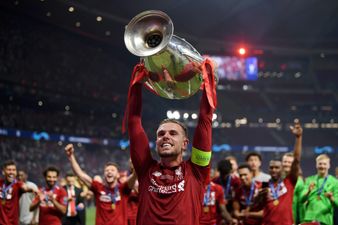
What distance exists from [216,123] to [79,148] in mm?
11495

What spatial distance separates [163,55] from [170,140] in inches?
20.8

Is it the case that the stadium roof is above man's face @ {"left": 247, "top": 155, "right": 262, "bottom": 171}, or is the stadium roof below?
above

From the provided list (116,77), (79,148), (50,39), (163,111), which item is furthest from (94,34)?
(163,111)

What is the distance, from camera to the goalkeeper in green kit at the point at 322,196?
742 cm

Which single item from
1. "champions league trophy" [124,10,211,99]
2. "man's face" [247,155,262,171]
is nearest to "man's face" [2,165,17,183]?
"man's face" [247,155,262,171]

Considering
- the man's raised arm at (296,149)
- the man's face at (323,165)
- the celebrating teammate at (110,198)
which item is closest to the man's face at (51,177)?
the celebrating teammate at (110,198)

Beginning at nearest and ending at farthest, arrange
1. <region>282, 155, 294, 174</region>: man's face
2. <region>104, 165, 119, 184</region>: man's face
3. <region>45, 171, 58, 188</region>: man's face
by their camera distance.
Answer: <region>282, 155, 294, 174</region>: man's face → <region>104, 165, 119, 184</region>: man's face → <region>45, 171, 58, 188</region>: man's face

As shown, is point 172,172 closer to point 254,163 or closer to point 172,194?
point 172,194

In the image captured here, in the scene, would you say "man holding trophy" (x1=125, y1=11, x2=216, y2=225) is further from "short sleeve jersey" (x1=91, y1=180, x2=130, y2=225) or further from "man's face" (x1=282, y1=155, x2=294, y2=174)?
"short sleeve jersey" (x1=91, y1=180, x2=130, y2=225)

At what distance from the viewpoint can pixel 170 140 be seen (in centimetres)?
305

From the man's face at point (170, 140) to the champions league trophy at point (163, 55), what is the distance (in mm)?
249

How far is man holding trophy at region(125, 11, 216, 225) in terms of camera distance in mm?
3006

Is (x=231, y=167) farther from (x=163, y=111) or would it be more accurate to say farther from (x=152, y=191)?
(x=163, y=111)

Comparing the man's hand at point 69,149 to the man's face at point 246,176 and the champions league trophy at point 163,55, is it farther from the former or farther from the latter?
the man's face at point 246,176
